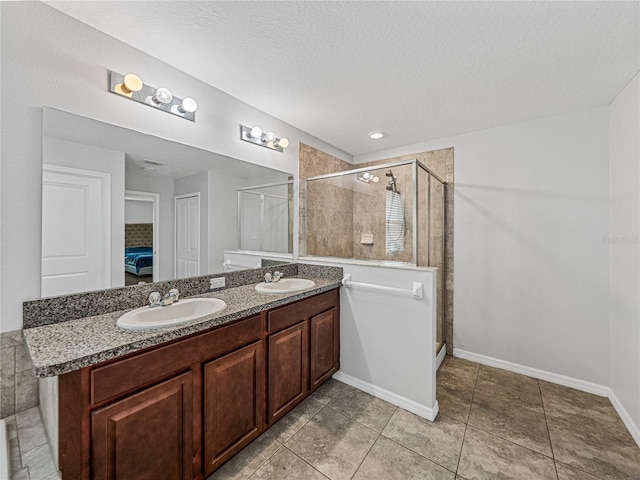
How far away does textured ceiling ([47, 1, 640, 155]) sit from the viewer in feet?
4.17

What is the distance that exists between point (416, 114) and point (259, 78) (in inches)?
54.0

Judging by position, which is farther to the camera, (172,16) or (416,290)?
(416,290)

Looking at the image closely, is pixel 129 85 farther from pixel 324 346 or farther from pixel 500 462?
pixel 500 462

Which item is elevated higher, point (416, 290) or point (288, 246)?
point (288, 246)

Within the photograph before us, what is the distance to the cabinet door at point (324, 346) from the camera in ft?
6.78

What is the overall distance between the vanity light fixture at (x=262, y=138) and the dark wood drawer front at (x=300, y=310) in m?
1.35

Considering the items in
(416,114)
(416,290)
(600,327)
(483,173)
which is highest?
(416,114)

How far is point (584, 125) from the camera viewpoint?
2236 millimetres

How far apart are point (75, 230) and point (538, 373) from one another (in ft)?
11.9

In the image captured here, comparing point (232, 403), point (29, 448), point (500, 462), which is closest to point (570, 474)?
point (500, 462)

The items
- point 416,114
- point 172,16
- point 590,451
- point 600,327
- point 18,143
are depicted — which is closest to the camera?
point 18,143

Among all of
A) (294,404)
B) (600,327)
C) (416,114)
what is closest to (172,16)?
(416,114)

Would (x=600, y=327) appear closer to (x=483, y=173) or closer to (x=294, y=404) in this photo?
(x=483, y=173)

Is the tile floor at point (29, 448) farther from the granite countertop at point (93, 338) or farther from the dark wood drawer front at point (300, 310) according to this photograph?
the dark wood drawer front at point (300, 310)
